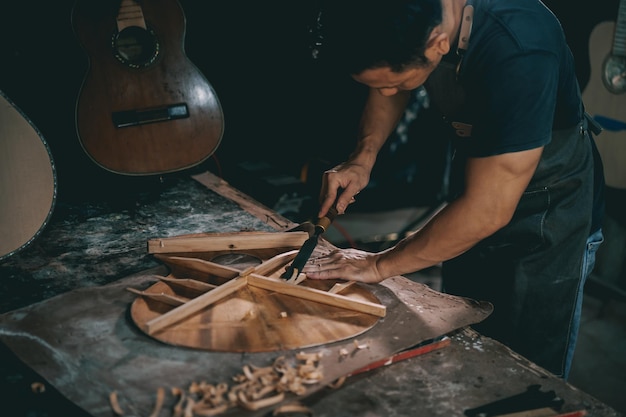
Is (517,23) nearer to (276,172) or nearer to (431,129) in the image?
(276,172)

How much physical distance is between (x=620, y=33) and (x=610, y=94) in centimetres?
43

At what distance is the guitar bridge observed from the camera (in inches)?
130

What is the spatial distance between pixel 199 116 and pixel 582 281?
2212mm

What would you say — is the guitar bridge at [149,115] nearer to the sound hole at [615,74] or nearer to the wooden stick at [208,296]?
the wooden stick at [208,296]

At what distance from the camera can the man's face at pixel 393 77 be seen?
1.81m

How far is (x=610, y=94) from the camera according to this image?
427cm

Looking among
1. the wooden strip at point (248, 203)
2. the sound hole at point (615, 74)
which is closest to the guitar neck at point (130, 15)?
the wooden strip at point (248, 203)

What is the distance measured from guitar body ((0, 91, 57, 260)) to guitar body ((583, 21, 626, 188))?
368cm

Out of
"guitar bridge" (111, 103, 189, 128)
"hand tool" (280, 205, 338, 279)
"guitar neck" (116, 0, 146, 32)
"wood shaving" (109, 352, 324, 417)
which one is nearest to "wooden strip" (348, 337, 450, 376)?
"wood shaving" (109, 352, 324, 417)

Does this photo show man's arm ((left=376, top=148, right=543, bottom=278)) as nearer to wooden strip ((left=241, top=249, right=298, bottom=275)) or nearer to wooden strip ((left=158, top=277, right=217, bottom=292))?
wooden strip ((left=241, top=249, right=298, bottom=275))

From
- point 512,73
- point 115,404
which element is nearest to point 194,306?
point 115,404

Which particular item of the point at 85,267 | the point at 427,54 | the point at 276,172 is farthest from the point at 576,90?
the point at 276,172

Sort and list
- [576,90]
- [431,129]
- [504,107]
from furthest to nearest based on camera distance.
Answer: [431,129], [576,90], [504,107]

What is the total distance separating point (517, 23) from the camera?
6.18 feet
